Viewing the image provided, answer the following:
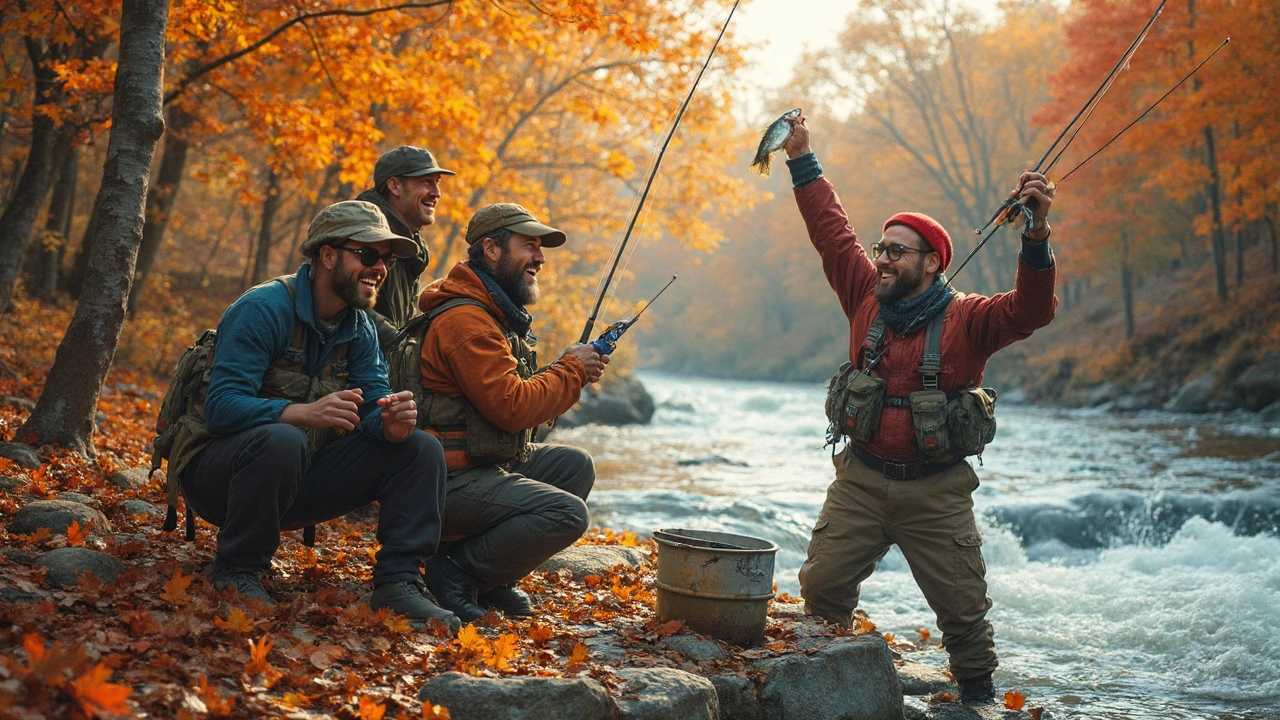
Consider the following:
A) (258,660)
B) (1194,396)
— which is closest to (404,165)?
(258,660)

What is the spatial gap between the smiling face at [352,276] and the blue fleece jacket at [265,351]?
0.12 m

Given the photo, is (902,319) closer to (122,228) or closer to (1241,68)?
(122,228)

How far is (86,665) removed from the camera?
2734 millimetres

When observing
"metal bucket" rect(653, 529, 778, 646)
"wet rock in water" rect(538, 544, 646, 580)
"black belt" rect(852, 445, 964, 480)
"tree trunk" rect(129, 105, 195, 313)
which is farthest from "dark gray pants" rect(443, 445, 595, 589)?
"tree trunk" rect(129, 105, 195, 313)

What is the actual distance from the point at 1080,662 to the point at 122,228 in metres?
6.58

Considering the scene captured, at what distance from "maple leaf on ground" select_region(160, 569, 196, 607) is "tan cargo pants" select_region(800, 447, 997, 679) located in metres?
2.85

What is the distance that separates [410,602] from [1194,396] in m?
19.1

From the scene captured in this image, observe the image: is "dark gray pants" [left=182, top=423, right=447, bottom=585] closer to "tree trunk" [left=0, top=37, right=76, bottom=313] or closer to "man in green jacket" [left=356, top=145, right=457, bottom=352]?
"man in green jacket" [left=356, top=145, right=457, bottom=352]

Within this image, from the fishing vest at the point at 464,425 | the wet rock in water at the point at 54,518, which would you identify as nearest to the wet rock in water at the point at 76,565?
the wet rock in water at the point at 54,518

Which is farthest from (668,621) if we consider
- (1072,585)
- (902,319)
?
(1072,585)

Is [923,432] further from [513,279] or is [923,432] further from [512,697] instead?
[512,697]

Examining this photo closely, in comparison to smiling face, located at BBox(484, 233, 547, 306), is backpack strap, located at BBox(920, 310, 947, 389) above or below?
below

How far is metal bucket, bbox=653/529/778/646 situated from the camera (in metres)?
4.23

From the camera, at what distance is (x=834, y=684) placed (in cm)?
412
